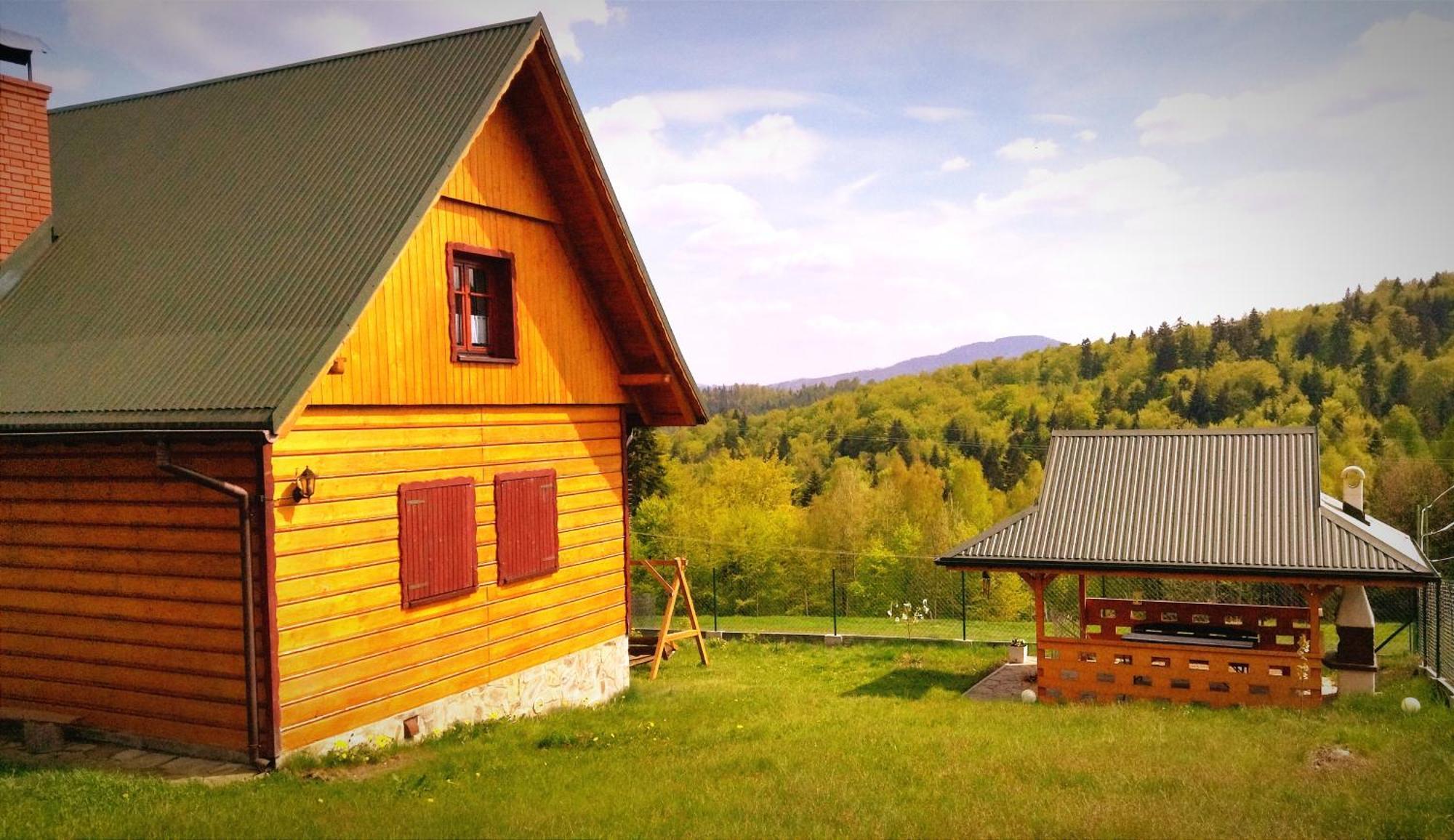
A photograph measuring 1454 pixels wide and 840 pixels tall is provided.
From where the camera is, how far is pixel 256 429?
9.06 m

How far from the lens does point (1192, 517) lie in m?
15.9

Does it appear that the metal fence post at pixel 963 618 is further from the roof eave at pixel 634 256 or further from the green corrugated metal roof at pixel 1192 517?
the roof eave at pixel 634 256

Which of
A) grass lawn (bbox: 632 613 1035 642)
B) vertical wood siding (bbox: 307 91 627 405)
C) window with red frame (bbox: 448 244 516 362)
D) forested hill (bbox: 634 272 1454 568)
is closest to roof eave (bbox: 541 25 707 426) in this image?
vertical wood siding (bbox: 307 91 627 405)

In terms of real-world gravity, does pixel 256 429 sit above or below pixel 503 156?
below

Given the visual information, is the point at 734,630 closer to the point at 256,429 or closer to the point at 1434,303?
the point at 256,429

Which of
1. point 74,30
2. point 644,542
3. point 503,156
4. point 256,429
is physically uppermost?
point 74,30

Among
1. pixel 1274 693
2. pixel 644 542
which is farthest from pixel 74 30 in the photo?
pixel 644 542

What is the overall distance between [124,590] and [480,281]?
5.19 meters

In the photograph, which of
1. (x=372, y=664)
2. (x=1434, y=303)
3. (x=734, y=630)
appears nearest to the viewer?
(x=372, y=664)

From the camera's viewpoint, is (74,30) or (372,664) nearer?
(372,664)

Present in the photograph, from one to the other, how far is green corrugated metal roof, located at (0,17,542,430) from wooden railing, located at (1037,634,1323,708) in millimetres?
11091

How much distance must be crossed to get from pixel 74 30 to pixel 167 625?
10955 millimetres

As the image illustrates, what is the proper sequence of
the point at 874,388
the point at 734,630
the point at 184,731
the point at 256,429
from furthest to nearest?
the point at 874,388 → the point at 734,630 → the point at 184,731 → the point at 256,429

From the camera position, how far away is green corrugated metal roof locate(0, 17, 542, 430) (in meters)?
10.0
